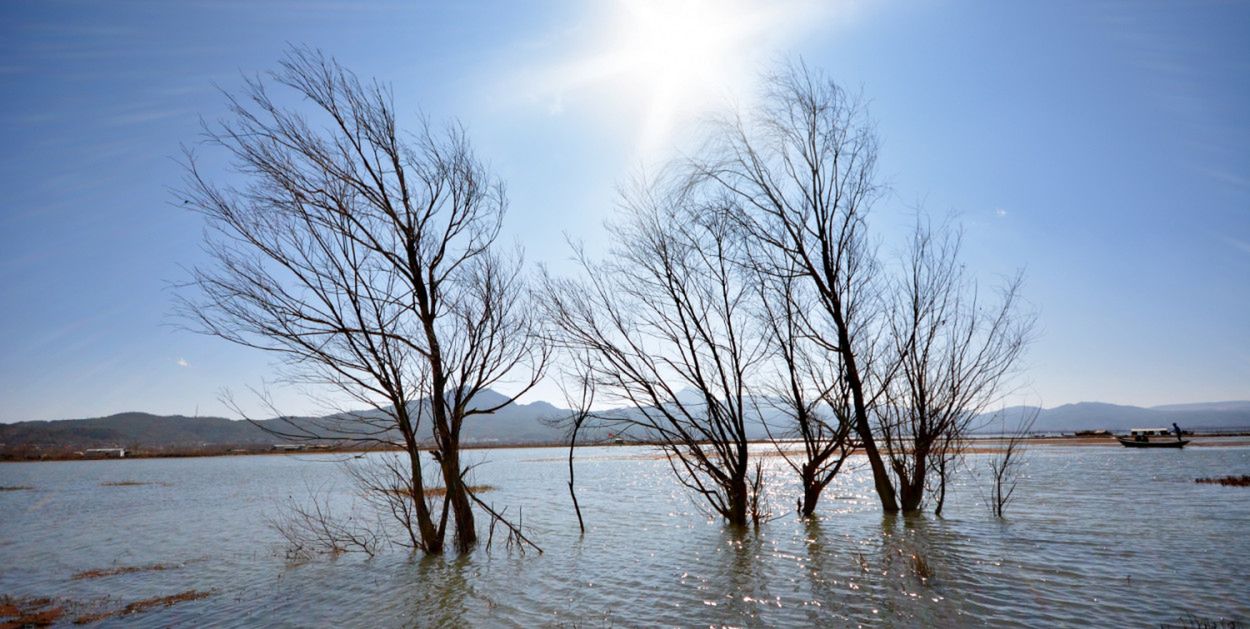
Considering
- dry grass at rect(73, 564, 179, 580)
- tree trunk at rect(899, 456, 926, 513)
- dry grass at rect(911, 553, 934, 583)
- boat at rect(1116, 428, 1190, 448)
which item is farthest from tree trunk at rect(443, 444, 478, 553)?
boat at rect(1116, 428, 1190, 448)

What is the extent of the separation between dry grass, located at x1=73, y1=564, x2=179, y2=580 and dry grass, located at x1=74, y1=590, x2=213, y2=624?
3.80 metres

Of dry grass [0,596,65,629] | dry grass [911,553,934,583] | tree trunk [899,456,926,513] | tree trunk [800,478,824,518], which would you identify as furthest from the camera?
tree trunk [899,456,926,513]

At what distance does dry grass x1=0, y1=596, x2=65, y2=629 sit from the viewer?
1012cm

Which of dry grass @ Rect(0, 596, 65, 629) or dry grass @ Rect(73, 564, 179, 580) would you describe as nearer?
dry grass @ Rect(0, 596, 65, 629)

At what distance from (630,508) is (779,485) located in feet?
45.0

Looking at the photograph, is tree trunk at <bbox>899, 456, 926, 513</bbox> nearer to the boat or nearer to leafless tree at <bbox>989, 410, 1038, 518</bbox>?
leafless tree at <bbox>989, 410, 1038, 518</bbox>

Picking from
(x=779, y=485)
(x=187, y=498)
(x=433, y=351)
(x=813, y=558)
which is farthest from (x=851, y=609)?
(x=187, y=498)

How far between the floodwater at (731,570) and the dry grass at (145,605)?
269 mm

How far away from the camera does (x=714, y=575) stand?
34.3ft

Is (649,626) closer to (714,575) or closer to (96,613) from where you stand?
(714,575)

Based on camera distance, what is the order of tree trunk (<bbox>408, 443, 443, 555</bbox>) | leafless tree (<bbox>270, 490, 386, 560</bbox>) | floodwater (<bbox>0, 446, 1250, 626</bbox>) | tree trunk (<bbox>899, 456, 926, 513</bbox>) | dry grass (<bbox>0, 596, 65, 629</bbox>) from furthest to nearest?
1. tree trunk (<bbox>899, 456, 926, 513</bbox>)
2. leafless tree (<bbox>270, 490, 386, 560</bbox>)
3. tree trunk (<bbox>408, 443, 443, 555</bbox>)
4. dry grass (<bbox>0, 596, 65, 629</bbox>)
5. floodwater (<bbox>0, 446, 1250, 626</bbox>)

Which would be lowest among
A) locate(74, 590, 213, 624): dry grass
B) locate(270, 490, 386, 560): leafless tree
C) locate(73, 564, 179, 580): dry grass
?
locate(73, 564, 179, 580): dry grass

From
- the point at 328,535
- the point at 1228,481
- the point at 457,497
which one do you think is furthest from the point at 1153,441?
the point at 328,535

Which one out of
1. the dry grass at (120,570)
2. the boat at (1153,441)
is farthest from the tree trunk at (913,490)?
the boat at (1153,441)
